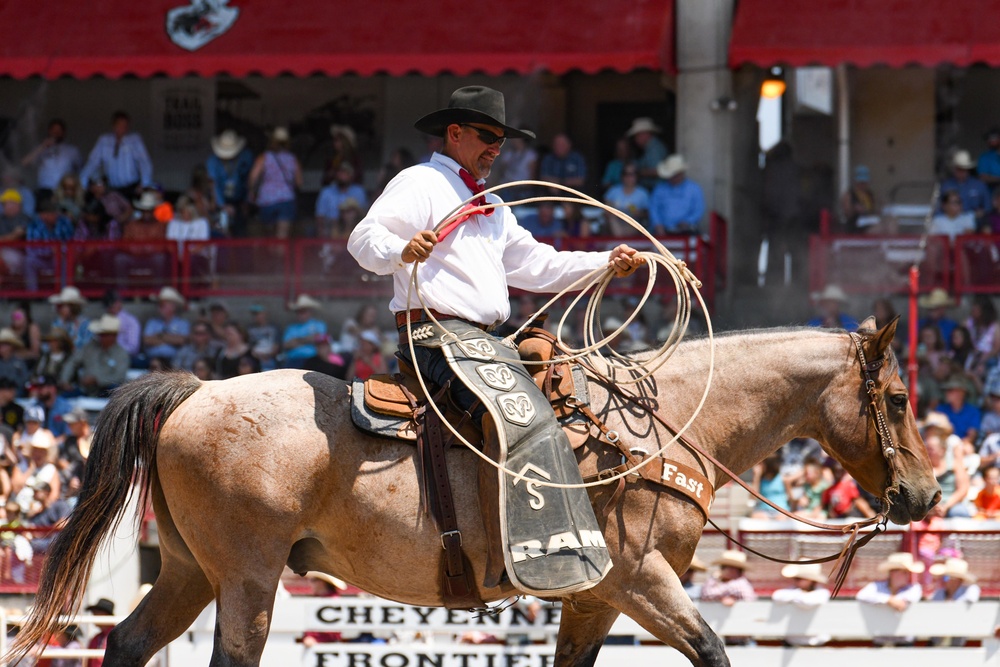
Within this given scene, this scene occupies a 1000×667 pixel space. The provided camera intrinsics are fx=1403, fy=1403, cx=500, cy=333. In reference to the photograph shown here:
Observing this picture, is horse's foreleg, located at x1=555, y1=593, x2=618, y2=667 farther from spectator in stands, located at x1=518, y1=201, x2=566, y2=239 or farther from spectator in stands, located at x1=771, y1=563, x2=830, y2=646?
spectator in stands, located at x1=518, y1=201, x2=566, y2=239

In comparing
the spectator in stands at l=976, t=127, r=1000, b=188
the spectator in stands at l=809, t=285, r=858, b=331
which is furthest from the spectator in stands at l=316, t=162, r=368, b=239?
the spectator in stands at l=976, t=127, r=1000, b=188

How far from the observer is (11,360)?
14484 mm

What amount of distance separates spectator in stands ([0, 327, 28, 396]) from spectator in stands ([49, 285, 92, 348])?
1.51 feet

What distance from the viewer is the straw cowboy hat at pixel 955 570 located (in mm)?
8727

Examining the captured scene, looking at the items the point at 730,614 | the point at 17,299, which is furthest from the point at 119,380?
the point at 730,614

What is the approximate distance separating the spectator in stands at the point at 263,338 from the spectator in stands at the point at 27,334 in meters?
2.27

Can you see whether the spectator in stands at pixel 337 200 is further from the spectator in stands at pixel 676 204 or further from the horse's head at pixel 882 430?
the horse's head at pixel 882 430

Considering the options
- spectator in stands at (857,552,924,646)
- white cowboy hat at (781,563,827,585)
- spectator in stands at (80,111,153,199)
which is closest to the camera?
spectator in stands at (857,552,924,646)

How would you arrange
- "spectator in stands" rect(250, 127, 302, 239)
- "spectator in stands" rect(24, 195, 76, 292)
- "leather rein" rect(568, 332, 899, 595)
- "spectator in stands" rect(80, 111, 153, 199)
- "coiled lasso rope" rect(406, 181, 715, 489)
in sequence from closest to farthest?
"coiled lasso rope" rect(406, 181, 715, 489), "leather rein" rect(568, 332, 899, 595), "spectator in stands" rect(24, 195, 76, 292), "spectator in stands" rect(250, 127, 302, 239), "spectator in stands" rect(80, 111, 153, 199)

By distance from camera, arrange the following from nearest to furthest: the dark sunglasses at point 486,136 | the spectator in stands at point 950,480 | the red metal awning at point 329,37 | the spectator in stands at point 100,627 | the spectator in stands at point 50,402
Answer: the dark sunglasses at point 486,136 → the spectator in stands at point 100,627 → the spectator in stands at point 950,480 → the spectator in stands at point 50,402 → the red metal awning at point 329,37

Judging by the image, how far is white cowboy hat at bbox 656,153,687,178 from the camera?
14.8m

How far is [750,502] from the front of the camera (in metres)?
10.6

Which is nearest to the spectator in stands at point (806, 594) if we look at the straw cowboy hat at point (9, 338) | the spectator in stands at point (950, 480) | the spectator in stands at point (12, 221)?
the spectator in stands at point (950, 480)

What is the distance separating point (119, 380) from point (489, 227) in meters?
9.04
